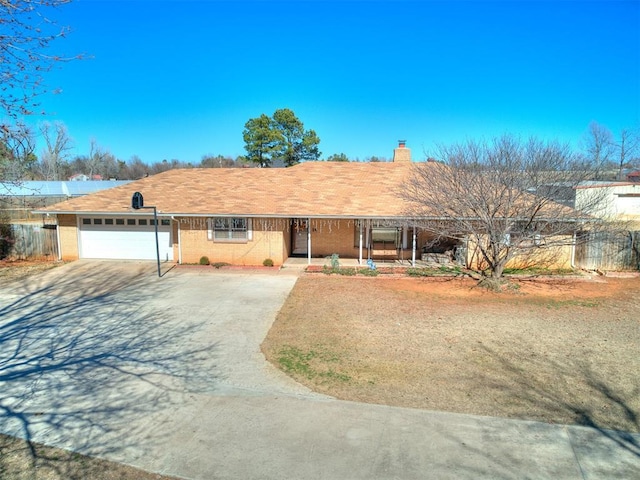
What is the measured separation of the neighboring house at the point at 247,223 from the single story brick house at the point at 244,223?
0.04m

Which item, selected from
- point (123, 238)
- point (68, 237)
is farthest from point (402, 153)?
point (68, 237)

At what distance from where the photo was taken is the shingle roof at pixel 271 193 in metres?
16.4

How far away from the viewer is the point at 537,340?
28.7 feet

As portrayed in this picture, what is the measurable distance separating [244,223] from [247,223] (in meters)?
0.18

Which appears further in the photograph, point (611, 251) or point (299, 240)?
point (299, 240)

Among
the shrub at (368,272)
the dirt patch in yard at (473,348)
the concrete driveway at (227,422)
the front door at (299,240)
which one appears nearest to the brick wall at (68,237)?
the concrete driveway at (227,422)

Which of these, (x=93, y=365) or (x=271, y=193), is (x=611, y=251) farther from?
(x=93, y=365)

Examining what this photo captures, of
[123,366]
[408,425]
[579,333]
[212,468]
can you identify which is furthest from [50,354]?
[579,333]

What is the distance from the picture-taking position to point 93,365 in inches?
291

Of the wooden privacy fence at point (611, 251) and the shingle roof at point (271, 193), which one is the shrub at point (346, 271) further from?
the wooden privacy fence at point (611, 251)

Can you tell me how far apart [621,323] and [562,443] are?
6.44 metres

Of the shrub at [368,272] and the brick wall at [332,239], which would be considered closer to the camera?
the shrub at [368,272]

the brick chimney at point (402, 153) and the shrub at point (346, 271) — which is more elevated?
the brick chimney at point (402, 153)

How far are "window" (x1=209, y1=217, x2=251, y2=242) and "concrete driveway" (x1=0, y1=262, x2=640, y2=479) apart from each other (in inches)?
296
